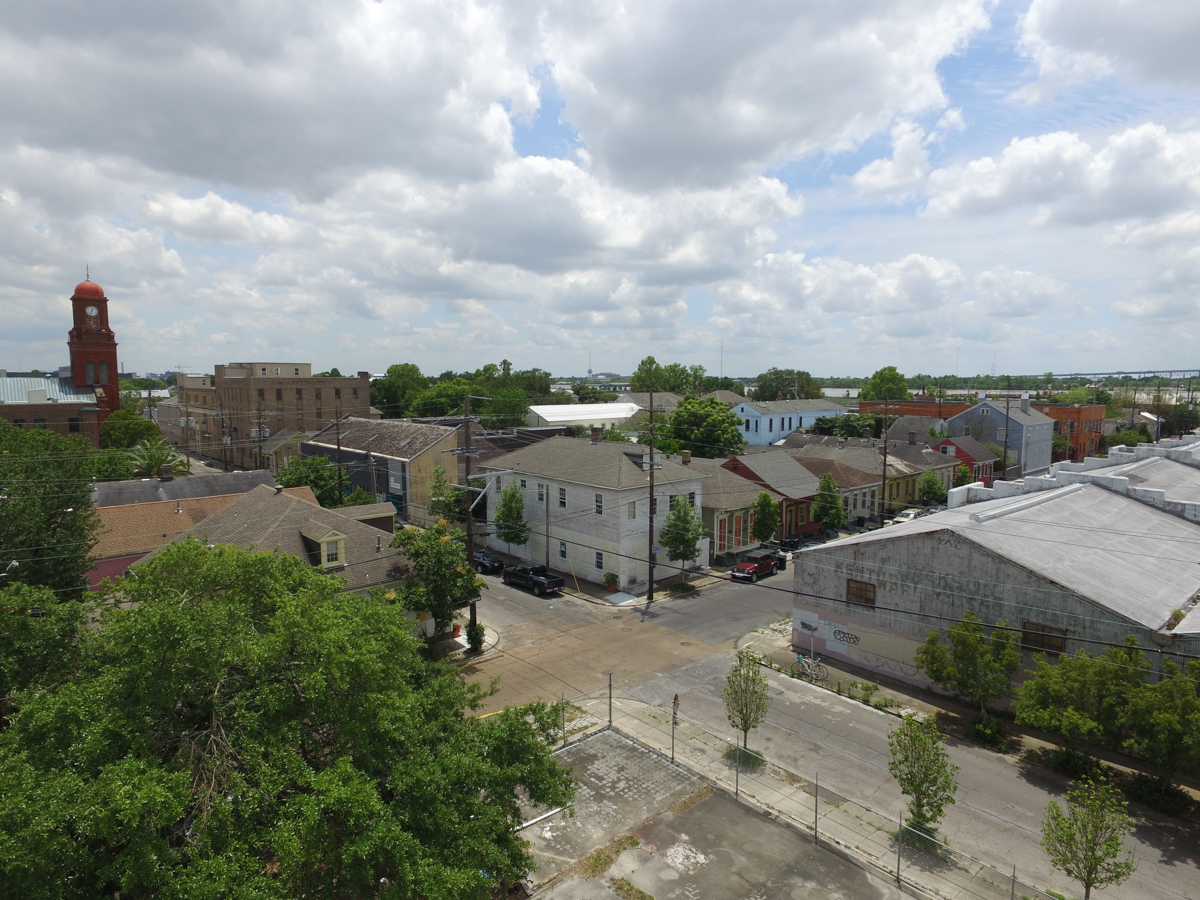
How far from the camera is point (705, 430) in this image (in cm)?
6844

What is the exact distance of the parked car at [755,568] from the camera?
38.5m

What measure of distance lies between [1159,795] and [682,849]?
13.1 m

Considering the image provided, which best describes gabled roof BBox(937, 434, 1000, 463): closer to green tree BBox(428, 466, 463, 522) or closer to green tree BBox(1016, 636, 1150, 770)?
green tree BBox(428, 466, 463, 522)

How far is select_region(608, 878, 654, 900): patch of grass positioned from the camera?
1402 centimetres

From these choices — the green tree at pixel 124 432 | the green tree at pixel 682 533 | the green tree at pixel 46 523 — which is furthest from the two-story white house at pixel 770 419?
the green tree at pixel 46 523

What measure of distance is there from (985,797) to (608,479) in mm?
23637

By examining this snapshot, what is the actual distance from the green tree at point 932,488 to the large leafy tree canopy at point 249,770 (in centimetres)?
5290

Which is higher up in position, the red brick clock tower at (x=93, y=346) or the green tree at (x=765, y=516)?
the red brick clock tower at (x=93, y=346)

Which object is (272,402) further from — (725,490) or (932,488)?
(932,488)

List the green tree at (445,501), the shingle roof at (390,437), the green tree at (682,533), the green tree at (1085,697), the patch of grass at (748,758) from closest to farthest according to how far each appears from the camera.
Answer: the green tree at (1085,697), the patch of grass at (748,758), the green tree at (682,533), the green tree at (445,501), the shingle roof at (390,437)

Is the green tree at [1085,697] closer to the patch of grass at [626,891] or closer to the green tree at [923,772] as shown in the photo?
the green tree at [923,772]

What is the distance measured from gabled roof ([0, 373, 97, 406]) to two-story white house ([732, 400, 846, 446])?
8243 centimetres

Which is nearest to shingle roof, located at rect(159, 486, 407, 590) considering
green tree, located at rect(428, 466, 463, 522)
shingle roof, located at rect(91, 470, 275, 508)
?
green tree, located at rect(428, 466, 463, 522)

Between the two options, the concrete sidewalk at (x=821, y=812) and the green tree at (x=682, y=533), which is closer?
the concrete sidewalk at (x=821, y=812)
